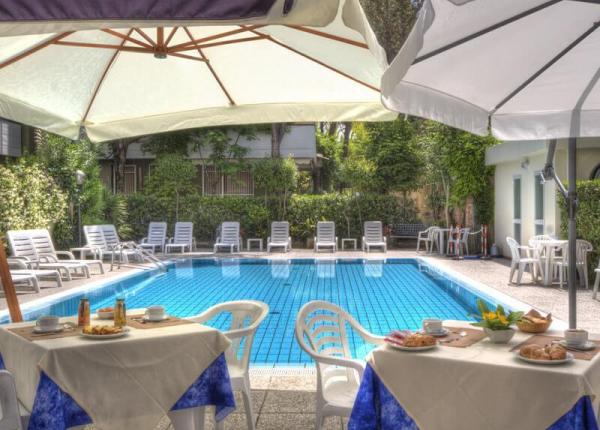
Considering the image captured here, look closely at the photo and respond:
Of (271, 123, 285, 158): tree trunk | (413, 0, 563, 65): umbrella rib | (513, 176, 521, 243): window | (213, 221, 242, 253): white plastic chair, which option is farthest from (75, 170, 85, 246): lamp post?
(413, 0, 563, 65): umbrella rib

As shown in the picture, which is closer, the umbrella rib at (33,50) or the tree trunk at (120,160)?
the umbrella rib at (33,50)

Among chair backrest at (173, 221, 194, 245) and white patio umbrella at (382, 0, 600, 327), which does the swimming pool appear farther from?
white patio umbrella at (382, 0, 600, 327)

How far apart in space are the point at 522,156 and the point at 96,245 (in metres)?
10.5

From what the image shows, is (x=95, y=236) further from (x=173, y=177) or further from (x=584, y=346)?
(x=584, y=346)

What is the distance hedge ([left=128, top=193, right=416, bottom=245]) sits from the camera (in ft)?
68.2

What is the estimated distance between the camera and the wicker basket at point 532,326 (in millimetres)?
3490

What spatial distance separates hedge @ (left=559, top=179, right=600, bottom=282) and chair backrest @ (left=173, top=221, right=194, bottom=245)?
1156 centimetres

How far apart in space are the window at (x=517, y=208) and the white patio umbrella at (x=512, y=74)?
1210 centimetres

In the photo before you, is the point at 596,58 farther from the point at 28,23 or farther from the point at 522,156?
the point at 522,156

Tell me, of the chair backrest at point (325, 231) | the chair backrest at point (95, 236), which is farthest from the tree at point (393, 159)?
the chair backrest at point (95, 236)

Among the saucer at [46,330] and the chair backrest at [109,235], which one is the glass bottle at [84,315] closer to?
the saucer at [46,330]

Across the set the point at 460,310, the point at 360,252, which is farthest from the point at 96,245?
the point at 460,310

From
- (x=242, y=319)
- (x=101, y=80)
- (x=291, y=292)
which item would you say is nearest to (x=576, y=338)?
(x=242, y=319)

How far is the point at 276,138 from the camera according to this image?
24.5 m
